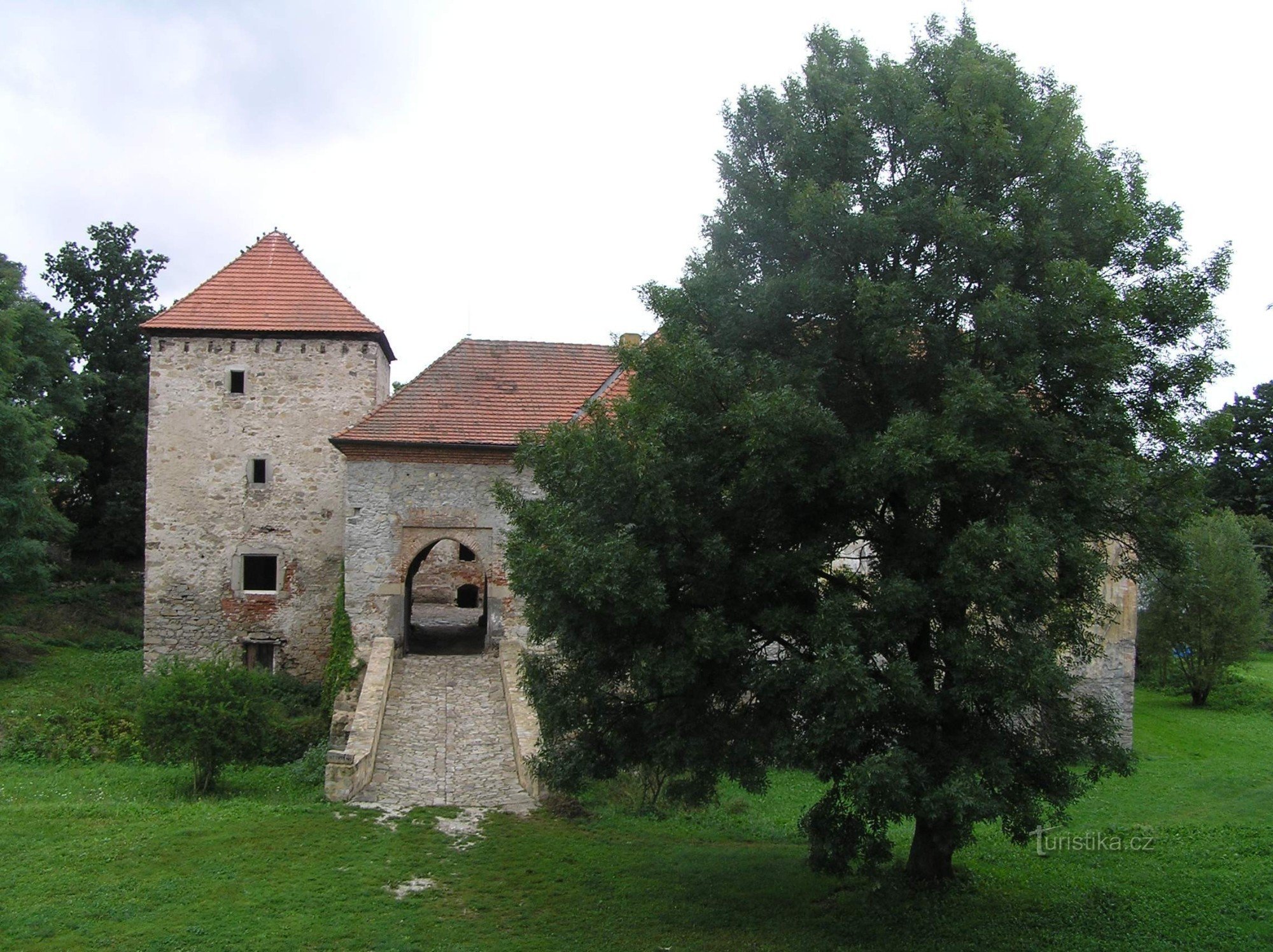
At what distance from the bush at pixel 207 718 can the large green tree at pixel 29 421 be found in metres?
10.3

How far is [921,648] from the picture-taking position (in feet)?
27.9

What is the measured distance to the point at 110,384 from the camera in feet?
106

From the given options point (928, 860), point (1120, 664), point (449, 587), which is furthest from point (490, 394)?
point (1120, 664)

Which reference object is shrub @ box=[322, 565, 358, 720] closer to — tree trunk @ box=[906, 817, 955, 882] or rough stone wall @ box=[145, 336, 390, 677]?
rough stone wall @ box=[145, 336, 390, 677]

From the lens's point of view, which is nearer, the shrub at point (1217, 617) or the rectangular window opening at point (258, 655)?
the rectangular window opening at point (258, 655)

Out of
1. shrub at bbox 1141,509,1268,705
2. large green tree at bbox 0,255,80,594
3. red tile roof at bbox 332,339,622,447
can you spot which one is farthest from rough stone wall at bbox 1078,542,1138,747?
large green tree at bbox 0,255,80,594

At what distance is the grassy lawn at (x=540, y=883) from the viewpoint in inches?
332

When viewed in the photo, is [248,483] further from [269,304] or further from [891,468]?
[891,468]

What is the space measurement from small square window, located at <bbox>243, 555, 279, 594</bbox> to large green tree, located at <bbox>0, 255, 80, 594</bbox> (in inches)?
203

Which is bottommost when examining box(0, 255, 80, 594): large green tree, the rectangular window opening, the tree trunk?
the tree trunk

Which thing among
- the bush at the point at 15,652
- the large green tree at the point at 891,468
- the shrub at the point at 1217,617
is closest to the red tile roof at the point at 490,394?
the large green tree at the point at 891,468

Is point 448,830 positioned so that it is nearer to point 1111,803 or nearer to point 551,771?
point 551,771

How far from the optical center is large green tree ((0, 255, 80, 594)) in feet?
69.4

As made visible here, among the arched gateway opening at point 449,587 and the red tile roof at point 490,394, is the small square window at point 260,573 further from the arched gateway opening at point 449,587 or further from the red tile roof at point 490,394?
the arched gateway opening at point 449,587
